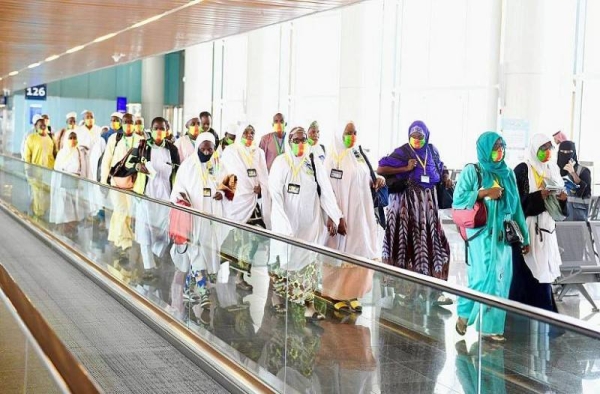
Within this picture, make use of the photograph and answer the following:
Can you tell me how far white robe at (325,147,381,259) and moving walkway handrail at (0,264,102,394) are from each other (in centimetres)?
437

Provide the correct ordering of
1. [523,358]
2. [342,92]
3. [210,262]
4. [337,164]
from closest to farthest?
Answer: [523,358], [210,262], [337,164], [342,92]

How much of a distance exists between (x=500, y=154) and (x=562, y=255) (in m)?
3.25

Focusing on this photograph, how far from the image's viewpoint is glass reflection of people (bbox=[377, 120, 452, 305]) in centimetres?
954

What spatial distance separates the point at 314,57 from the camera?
97.1 feet

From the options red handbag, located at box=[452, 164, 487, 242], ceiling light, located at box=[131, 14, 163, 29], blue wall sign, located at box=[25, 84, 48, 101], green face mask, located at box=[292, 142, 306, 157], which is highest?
ceiling light, located at box=[131, 14, 163, 29]

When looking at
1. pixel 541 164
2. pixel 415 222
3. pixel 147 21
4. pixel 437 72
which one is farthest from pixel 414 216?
pixel 437 72

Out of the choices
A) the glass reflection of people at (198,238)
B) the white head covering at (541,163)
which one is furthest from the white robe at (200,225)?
the white head covering at (541,163)

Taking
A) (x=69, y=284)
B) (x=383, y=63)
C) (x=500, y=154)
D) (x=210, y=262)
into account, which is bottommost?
(x=69, y=284)

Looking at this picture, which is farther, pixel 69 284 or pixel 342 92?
pixel 342 92

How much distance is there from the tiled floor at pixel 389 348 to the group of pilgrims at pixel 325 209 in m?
0.11

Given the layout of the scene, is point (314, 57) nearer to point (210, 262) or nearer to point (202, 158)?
point (202, 158)

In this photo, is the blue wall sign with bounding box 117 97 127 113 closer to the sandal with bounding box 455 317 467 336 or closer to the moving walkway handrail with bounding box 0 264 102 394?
the moving walkway handrail with bounding box 0 264 102 394

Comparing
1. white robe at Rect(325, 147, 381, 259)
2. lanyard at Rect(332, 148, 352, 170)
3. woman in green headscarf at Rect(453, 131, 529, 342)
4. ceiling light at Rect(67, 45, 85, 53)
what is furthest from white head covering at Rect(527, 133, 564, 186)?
ceiling light at Rect(67, 45, 85, 53)

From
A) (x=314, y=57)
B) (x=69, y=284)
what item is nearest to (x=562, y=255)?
(x=69, y=284)
